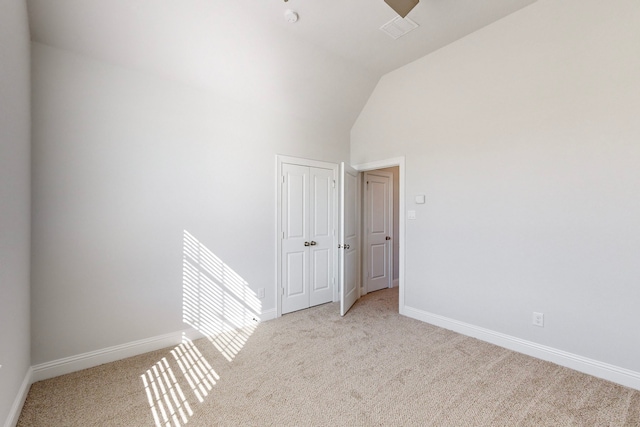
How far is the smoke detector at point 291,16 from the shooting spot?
8.24ft

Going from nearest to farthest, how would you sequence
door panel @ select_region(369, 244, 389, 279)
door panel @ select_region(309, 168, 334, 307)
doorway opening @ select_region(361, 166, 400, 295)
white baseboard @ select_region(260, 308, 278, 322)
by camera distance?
white baseboard @ select_region(260, 308, 278, 322)
door panel @ select_region(309, 168, 334, 307)
doorway opening @ select_region(361, 166, 400, 295)
door panel @ select_region(369, 244, 389, 279)

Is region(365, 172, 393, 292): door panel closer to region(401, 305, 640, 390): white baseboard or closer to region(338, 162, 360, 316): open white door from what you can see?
region(338, 162, 360, 316): open white door

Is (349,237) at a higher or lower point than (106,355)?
higher

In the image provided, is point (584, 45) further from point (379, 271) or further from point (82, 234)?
point (82, 234)

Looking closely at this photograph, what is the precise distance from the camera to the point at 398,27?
2771mm

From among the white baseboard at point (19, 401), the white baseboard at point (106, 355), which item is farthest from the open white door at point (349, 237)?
the white baseboard at point (19, 401)

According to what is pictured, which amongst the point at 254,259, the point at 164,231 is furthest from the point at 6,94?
the point at 254,259

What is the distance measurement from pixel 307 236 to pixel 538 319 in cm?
266

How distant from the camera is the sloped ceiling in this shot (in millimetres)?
2195

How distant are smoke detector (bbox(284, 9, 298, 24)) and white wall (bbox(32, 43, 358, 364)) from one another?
98 cm

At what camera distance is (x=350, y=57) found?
3.31 m

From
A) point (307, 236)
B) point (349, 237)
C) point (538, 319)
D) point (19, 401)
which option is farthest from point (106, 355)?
point (538, 319)

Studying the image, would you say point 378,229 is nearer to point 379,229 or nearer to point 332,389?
point 379,229

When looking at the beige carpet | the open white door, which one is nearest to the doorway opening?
the open white door
